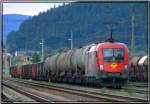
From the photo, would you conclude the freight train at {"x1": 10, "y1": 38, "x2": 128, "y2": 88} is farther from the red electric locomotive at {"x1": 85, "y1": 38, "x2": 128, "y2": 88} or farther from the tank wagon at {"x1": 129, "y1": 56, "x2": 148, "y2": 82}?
the tank wagon at {"x1": 129, "y1": 56, "x2": 148, "y2": 82}

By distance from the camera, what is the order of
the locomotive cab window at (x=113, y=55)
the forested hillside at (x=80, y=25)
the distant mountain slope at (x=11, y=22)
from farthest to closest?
the locomotive cab window at (x=113, y=55), the forested hillside at (x=80, y=25), the distant mountain slope at (x=11, y=22)

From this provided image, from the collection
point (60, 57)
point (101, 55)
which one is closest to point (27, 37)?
point (101, 55)

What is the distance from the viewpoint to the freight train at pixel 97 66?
20.9 metres

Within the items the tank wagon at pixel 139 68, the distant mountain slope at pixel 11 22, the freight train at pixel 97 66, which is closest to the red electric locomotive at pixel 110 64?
the freight train at pixel 97 66

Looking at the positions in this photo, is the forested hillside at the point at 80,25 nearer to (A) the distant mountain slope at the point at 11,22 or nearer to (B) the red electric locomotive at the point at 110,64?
(A) the distant mountain slope at the point at 11,22

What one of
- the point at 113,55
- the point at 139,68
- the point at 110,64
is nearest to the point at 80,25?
the point at 110,64

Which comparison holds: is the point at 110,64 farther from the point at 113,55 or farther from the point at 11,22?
the point at 11,22

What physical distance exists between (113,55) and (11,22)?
859 centimetres

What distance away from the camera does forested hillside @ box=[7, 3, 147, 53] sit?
556 inches

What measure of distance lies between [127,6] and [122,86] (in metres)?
8.22

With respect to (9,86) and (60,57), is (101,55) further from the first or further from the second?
(60,57)

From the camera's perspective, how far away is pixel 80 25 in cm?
1585

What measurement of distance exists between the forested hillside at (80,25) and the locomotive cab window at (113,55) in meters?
4.56

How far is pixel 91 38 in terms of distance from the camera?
16250 mm
